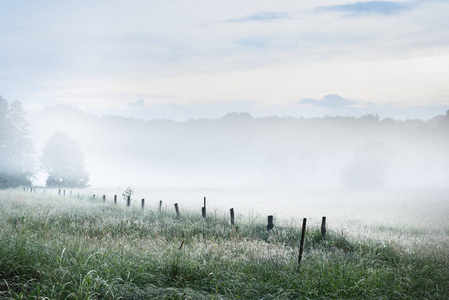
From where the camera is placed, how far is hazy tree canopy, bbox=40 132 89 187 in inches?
2397

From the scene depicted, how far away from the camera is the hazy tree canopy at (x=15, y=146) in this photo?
53281 mm

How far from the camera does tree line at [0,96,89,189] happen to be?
5356 centimetres

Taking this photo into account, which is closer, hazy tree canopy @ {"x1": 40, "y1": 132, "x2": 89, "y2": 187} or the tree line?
the tree line

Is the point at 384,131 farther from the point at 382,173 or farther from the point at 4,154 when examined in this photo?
the point at 4,154

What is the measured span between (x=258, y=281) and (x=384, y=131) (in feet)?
367

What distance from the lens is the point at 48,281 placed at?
19.4 feet

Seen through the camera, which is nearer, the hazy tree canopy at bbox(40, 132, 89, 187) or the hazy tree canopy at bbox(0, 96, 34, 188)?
the hazy tree canopy at bbox(0, 96, 34, 188)

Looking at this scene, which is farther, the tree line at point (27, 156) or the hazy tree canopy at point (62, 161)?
the hazy tree canopy at point (62, 161)

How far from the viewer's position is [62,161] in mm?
61031

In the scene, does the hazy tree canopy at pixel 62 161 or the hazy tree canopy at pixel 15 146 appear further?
the hazy tree canopy at pixel 62 161

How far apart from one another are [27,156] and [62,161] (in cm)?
566

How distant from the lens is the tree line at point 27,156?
2109 inches

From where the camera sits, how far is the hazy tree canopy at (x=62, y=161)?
6088 centimetres

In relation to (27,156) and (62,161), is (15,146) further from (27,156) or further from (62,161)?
(62,161)
